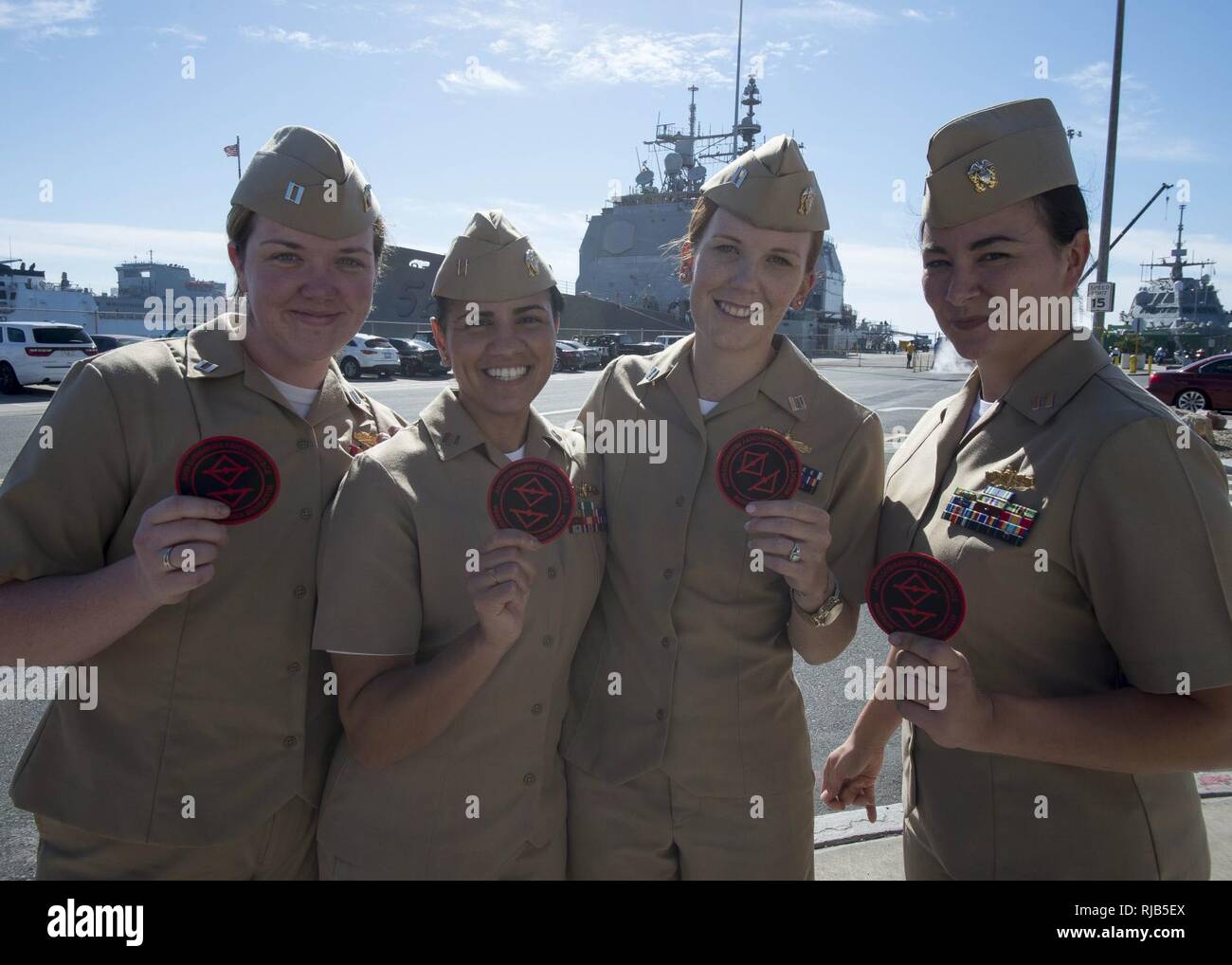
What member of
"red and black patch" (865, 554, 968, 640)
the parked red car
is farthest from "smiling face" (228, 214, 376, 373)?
the parked red car

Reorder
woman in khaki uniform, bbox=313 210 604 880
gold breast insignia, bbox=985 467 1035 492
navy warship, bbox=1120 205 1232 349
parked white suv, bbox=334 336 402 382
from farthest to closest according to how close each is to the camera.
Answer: navy warship, bbox=1120 205 1232 349, parked white suv, bbox=334 336 402 382, woman in khaki uniform, bbox=313 210 604 880, gold breast insignia, bbox=985 467 1035 492

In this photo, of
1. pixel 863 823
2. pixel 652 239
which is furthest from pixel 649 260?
pixel 863 823

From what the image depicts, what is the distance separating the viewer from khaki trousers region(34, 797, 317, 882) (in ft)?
6.78

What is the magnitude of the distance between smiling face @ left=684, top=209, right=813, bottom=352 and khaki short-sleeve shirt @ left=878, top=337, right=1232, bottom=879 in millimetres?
702

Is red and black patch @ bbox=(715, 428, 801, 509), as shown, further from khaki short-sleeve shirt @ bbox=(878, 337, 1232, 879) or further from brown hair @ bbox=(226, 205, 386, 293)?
brown hair @ bbox=(226, 205, 386, 293)

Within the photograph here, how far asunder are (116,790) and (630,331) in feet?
169

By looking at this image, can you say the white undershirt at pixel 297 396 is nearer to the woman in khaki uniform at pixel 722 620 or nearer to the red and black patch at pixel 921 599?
the woman in khaki uniform at pixel 722 620

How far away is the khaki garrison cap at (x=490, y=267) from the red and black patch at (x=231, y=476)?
722 millimetres

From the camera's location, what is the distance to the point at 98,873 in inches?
81.4

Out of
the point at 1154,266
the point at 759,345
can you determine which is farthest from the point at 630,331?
the point at 1154,266

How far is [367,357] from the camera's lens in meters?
28.7

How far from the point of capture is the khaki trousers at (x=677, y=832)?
237cm

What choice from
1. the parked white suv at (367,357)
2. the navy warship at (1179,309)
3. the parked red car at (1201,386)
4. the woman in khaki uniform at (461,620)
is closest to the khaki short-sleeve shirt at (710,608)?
the woman in khaki uniform at (461,620)

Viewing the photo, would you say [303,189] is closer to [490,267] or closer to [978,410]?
[490,267]
